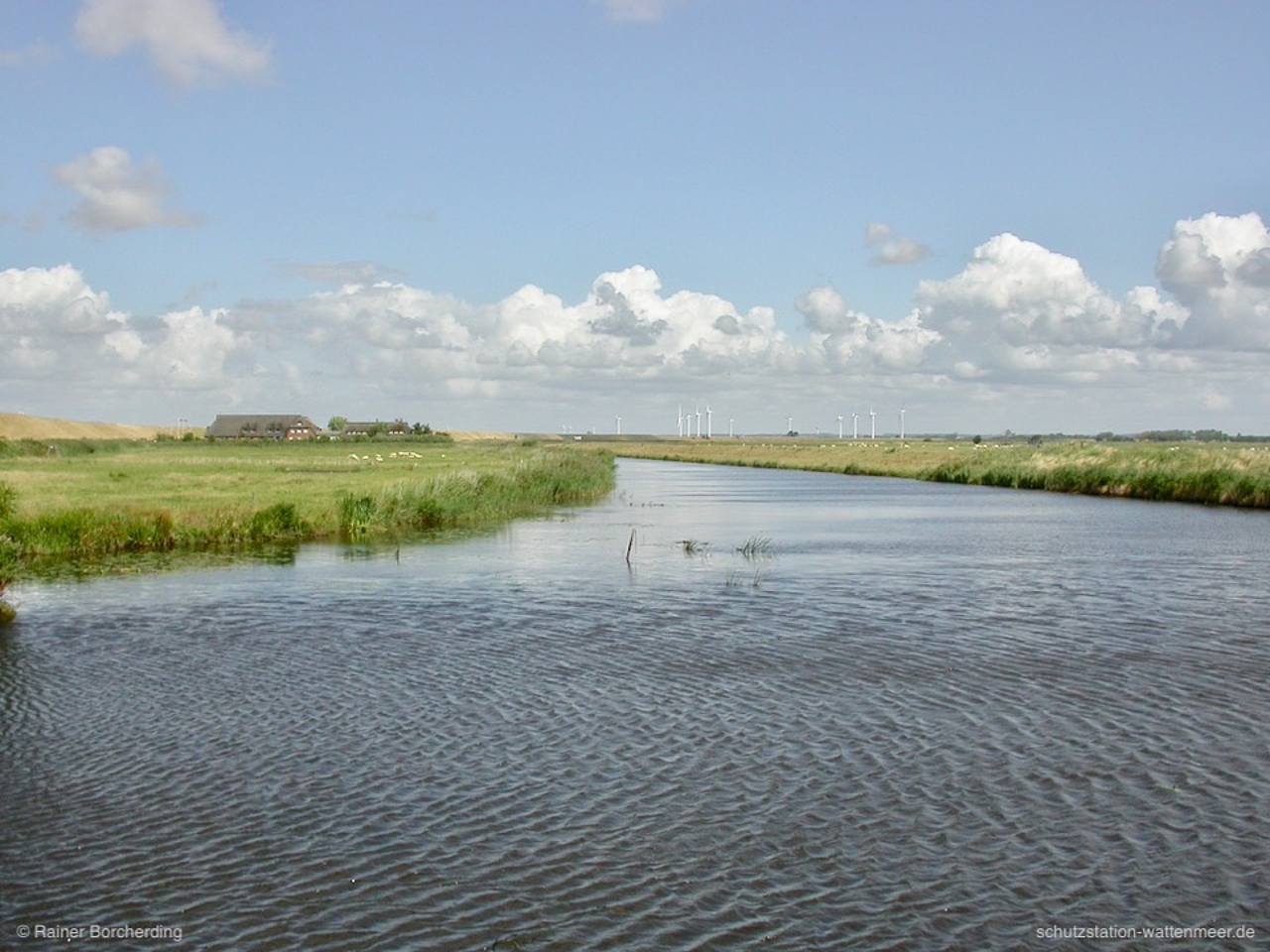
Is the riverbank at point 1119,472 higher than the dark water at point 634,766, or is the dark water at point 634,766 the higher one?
the riverbank at point 1119,472

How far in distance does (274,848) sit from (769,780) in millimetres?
4732

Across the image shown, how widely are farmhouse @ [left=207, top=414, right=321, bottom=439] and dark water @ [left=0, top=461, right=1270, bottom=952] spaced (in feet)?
515

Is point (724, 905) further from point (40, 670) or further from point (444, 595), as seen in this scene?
point (444, 595)

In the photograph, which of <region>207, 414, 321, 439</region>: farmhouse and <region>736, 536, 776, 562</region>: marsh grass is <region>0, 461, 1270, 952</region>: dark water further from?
<region>207, 414, 321, 439</region>: farmhouse

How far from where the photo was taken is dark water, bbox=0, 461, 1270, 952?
8906 millimetres

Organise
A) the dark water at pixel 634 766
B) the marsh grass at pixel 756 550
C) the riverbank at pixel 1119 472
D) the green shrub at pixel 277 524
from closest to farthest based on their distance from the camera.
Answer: the dark water at pixel 634 766 < the marsh grass at pixel 756 550 < the green shrub at pixel 277 524 < the riverbank at pixel 1119 472

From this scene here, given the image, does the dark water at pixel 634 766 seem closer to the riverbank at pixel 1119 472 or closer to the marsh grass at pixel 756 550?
the marsh grass at pixel 756 550

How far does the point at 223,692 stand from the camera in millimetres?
15867

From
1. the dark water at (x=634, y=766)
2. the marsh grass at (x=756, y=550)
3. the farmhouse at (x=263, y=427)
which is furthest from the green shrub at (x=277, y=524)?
the farmhouse at (x=263, y=427)

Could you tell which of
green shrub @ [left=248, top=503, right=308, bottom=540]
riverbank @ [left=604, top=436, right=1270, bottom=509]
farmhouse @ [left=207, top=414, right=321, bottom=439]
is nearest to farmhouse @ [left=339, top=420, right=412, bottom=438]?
farmhouse @ [left=207, top=414, right=321, bottom=439]

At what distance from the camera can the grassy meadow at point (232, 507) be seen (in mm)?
31656

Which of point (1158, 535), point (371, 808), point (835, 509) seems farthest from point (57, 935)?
point (835, 509)

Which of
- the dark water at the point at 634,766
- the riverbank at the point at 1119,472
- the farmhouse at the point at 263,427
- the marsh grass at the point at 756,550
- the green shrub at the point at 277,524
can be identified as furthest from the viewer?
the farmhouse at the point at 263,427

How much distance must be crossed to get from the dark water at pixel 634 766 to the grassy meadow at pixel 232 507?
7.00 metres
